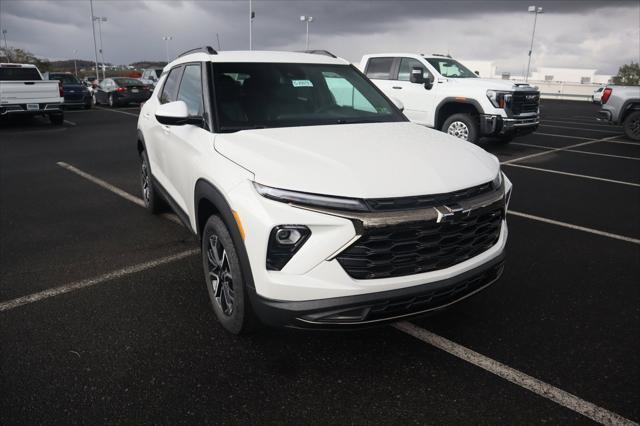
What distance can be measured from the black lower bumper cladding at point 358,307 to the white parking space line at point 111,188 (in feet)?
10.3

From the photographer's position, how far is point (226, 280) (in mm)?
2932

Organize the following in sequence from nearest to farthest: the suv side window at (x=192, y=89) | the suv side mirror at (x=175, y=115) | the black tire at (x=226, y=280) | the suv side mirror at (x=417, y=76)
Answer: the black tire at (x=226, y=280) → the suv side mirror at (x=175, y=115) → the suv side window at (x=192, y=89) → the suv side mirror at (x=417, y=76)

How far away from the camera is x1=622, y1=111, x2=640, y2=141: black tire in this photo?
12938mm

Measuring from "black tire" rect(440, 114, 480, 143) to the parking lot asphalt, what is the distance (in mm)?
5030

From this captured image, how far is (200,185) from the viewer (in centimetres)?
303

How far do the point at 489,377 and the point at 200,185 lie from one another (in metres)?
2.12

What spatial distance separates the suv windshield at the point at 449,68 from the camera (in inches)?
423

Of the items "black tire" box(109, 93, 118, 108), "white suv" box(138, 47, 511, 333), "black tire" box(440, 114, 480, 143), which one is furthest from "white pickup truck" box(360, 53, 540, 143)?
"black tire" box(109, 93, 118, 108)

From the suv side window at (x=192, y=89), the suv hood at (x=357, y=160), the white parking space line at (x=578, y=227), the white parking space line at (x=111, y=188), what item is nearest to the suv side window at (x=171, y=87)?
the suv side window at (x=192, y=89)

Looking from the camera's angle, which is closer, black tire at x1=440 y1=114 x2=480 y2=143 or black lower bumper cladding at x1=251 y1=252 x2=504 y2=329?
black lower bumper cladding at x1=251 y1=252 x2=504 y2=329

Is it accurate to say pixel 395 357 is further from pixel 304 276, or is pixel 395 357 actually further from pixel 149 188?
pixel 149 188

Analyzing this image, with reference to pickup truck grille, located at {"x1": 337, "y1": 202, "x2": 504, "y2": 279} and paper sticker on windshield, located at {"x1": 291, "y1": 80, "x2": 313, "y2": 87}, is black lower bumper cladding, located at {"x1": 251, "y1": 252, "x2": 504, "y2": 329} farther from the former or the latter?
paper sticker on windshield, located at {"x1": 291, "y1": 80, "x2": 313, "y2": 87}

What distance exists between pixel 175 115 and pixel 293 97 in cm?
97

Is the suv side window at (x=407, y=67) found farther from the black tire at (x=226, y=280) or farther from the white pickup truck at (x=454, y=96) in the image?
the black tire at (x=226, y=280)
